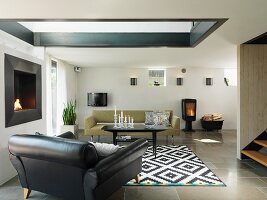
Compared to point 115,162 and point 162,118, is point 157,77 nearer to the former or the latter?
point 162,118

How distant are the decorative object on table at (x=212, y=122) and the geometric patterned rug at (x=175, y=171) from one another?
3108 mm

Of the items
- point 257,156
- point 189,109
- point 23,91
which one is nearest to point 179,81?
point 189,109

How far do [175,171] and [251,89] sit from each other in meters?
2.20

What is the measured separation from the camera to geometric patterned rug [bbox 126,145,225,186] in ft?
10.8

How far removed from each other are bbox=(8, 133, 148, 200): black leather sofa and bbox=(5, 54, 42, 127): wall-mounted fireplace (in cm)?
103

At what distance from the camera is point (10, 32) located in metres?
3.46

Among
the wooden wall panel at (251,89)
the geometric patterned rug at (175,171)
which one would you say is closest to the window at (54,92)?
the geometric patterned rug at (175,171)

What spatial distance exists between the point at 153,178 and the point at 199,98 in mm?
5441

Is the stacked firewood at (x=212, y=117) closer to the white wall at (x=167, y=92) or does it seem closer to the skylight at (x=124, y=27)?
the white wall at (x=167, y=92)

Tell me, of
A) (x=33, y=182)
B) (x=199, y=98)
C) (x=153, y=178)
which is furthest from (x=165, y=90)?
(x=33, y=182)

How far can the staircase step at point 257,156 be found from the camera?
3737 mm

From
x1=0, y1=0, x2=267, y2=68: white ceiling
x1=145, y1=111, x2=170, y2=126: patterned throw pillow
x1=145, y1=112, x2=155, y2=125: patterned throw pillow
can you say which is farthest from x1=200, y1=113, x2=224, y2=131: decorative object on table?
x1=0, y1=0, x2=267, y2=68: white ceiling

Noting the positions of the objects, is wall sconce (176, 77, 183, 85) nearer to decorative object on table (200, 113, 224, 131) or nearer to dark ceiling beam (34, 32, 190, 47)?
decorative object on table (200, 113, 224, 131)

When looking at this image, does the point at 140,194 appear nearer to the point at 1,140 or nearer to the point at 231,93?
the point at 1,140
